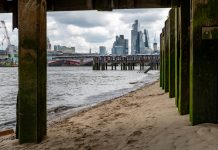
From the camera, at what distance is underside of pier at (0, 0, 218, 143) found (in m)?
8.20

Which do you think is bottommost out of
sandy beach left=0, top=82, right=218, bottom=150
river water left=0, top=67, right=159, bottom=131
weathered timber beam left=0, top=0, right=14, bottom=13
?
river water left=0, top=67, right=159, bottom=131

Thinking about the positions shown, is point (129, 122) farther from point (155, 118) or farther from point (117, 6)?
point (117, 6)

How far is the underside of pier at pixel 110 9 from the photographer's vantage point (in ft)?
26.9

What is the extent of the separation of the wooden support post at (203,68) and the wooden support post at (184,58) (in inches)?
63.5

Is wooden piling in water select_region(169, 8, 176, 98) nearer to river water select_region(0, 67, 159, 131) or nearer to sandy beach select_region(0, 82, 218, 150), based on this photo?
sandy beach select_region(0, 82, 218, 150)

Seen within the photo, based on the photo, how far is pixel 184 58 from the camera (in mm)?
9953

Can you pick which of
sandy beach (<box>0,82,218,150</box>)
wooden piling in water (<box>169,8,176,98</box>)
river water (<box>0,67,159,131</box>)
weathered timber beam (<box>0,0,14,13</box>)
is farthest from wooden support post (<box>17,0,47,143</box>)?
river water (<box>0,67,159,131</box>)

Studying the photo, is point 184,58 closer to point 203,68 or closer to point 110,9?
point 203,68

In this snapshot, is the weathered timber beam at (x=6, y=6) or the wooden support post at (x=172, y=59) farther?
the wooden support post at (x=172, y=59)

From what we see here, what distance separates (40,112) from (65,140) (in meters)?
0.88

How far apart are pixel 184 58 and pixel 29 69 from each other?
381cm

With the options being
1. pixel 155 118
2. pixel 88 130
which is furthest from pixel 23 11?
pixel 155 118

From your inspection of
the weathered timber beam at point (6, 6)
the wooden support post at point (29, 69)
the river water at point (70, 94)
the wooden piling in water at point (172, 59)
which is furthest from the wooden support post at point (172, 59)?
the wooden support post at point (29, 69)

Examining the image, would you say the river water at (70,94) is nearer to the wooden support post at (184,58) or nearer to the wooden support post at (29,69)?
the wooden support post at (29,69)
